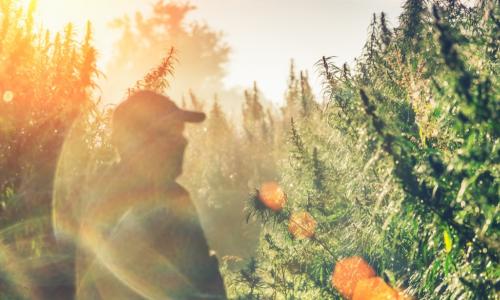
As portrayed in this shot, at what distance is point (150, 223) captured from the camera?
7.42 feet

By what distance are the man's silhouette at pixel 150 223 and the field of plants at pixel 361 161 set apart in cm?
45

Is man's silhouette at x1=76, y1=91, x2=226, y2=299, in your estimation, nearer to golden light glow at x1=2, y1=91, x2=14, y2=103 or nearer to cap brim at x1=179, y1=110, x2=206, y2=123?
cap brim at x1=179, y1=110, x2=206, y2=123

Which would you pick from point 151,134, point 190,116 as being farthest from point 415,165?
point 151,134

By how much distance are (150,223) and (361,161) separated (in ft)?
6.88

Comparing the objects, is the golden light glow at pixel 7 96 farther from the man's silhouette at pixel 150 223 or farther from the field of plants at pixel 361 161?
the man's silhouette at pixel 150 223

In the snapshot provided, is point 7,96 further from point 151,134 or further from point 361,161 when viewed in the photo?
point 361,161

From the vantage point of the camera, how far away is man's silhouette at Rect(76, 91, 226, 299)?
2.23 metres

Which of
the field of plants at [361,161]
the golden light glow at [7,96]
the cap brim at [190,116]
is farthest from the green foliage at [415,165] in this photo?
the golden light glow at [7,96]

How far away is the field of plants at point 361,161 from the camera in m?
2.14

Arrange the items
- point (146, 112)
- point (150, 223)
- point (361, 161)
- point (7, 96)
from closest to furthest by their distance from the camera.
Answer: point (150, 223)
point (146, 112)
point (7, 96)
point (361, 161)

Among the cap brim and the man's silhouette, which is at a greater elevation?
the cap brim

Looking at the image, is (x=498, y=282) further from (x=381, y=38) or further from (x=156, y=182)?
(x=381, y=38)

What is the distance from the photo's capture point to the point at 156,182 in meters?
2.31

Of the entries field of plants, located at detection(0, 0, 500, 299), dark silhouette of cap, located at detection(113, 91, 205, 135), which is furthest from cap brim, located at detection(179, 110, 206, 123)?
field of plants, located at detection(0, 0, 500, 299)
